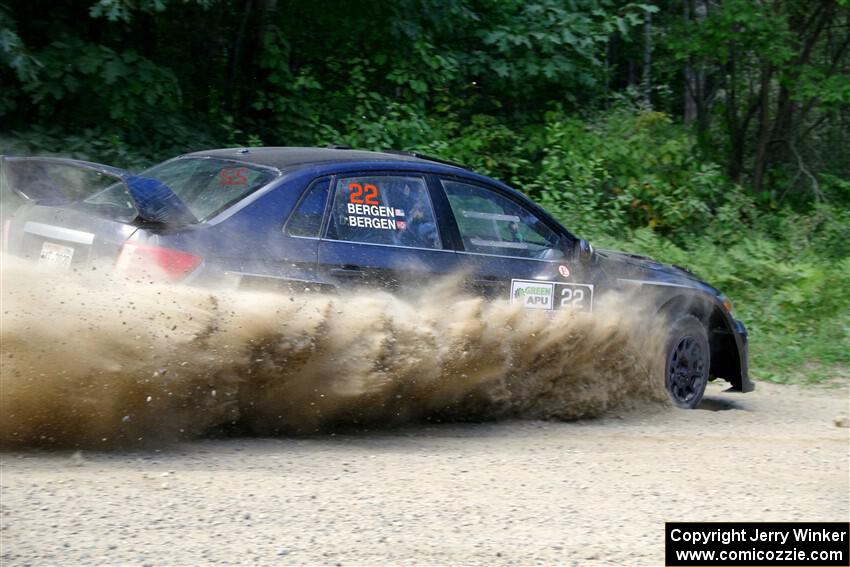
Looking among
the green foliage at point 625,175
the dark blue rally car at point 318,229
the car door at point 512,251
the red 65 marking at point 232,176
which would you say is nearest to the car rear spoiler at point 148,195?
the dark blue rally car at point 318,229

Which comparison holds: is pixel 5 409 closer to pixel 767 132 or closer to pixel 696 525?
pixel 696 525

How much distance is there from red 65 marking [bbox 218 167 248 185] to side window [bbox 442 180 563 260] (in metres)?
1.36

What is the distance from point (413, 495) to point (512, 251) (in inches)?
97.6

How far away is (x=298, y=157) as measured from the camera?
625cm

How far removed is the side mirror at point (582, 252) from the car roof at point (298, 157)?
122 cm

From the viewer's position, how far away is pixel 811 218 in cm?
1330

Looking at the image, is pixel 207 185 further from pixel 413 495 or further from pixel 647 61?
pixel 647 61

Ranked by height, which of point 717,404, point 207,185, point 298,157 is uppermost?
point 298,157

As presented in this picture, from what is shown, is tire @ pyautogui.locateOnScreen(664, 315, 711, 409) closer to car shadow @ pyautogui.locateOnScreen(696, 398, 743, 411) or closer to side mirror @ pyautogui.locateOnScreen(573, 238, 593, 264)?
car shadow @ pyautogui.locateOnScreen(696, 398, 743, 411)

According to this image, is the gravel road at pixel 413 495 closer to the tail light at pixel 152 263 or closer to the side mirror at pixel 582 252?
the tail light at pixel 152 263

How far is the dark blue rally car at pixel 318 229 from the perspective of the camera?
5461 mm

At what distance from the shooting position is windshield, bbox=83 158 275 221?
5777mm

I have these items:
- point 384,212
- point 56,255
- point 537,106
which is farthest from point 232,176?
point 537,106

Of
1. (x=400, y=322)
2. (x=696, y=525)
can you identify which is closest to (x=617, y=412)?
(x=400, y=322)
